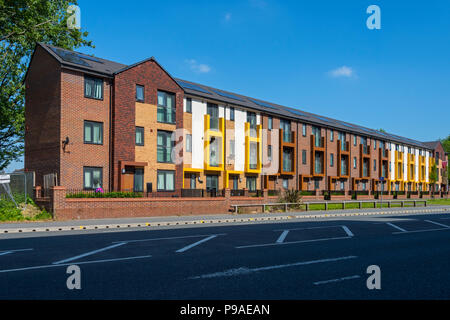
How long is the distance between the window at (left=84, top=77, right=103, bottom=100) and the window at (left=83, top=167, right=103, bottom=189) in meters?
4.64

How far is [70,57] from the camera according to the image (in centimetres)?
2522

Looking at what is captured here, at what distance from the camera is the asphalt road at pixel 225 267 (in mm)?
5809

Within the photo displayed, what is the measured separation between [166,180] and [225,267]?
2137 centimetres

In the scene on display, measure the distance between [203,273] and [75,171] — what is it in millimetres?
18727

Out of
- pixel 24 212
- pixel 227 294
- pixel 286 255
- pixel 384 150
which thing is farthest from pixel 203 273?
pixel 384 150

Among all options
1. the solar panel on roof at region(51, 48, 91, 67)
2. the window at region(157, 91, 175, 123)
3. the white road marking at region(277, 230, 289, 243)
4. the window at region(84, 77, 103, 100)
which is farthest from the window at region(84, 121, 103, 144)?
the white road marking at region(277, 230, 289, 243)

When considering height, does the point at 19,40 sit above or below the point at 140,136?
above

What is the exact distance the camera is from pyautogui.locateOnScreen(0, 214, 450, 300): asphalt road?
19.1 feet

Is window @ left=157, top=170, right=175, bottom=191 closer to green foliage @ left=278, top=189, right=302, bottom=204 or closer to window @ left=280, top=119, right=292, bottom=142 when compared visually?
green foliage @ left=278, top=189, right=302, bottom=204

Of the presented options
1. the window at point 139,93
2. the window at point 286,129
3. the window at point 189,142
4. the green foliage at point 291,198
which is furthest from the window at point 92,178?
the window at point 286,129

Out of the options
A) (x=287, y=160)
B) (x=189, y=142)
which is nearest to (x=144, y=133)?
(x=189, y=142)

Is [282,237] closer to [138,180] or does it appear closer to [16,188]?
[138,180]

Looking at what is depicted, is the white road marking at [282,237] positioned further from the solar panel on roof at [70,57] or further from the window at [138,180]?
the solar panel on roof at [70,57]

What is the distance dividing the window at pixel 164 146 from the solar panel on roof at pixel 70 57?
23.0ft
